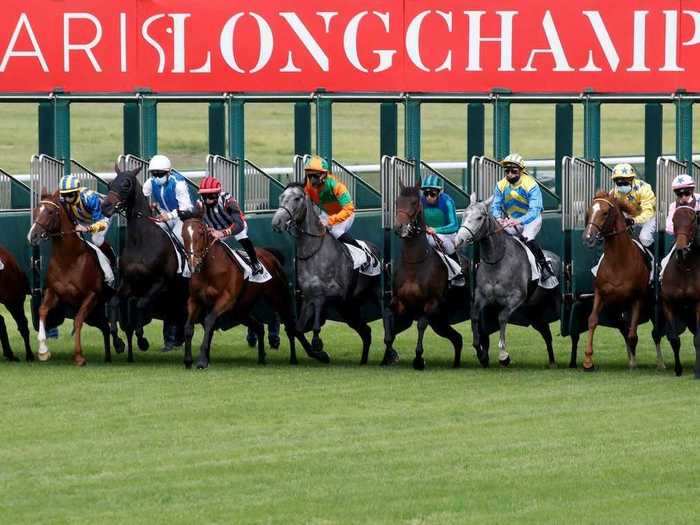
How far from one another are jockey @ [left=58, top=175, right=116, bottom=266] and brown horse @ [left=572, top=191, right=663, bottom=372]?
3.87 m

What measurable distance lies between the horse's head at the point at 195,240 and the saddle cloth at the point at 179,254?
29.4 inches

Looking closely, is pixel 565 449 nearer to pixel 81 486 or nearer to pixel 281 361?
pixel 81 486

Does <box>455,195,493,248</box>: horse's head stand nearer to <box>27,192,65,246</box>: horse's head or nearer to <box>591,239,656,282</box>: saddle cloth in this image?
<box>591,239,656,282</box>: saddle cloth

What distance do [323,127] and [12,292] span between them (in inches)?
A: 115

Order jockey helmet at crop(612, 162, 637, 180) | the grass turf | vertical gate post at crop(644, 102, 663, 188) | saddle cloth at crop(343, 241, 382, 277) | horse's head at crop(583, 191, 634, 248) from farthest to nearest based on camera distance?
vertical gate post at crop(644, 102, 663, 188), saddle cloth at crop(343, 241, 382, 277), jockey helmet at crop(612, 162, 637, 180), horse's head at crop(583, 191, 634, 248), the grass turf

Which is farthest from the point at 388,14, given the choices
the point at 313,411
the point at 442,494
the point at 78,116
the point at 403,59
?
the point at 78,116

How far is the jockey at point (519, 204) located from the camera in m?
16.7

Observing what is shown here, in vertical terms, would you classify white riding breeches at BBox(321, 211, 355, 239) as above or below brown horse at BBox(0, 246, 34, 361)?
above

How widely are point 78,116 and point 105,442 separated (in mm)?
30887

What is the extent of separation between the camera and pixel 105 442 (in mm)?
12695

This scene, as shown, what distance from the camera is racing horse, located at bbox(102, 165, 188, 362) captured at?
54.4 feet

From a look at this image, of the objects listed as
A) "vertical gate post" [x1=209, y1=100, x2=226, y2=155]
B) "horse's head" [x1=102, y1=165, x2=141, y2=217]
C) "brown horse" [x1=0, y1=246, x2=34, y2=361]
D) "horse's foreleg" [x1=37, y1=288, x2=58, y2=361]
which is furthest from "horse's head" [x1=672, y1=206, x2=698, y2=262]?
"brown horse" [x1=0, y1=246, x2=34, y2=361]

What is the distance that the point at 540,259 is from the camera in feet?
55.5

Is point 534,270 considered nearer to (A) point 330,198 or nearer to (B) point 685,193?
(B) point 685,193
